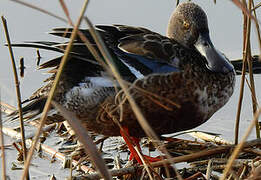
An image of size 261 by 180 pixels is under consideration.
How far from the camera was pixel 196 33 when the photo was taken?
3.72m

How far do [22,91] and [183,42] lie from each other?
4.50ft

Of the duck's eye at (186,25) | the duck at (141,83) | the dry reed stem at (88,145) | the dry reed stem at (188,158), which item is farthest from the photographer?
the duck's eye at (186,25)

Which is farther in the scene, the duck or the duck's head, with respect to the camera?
the duck's head

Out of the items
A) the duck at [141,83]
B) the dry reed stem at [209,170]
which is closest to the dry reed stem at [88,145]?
the dry reed stem at [209,170]

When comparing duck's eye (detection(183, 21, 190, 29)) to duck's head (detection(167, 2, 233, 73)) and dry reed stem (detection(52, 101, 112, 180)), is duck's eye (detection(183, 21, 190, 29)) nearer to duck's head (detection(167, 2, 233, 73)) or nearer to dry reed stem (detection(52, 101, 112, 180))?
duck's head (detection(167, 2, 233, 73))

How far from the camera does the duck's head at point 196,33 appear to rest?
11.4ft

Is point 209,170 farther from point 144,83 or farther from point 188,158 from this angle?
point 144,83

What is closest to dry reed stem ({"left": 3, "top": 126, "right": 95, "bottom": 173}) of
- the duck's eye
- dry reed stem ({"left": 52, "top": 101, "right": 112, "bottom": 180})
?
the duck's eye

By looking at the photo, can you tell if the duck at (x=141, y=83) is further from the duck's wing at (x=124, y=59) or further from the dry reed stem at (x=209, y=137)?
the dry reed stem at (x=209, y=137)

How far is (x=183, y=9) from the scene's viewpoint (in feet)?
12.6

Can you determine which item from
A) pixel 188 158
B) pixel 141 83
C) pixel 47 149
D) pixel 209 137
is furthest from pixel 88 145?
pixel 209 137

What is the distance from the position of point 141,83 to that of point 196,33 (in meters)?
0.68

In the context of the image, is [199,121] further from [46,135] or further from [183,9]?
[46,135]

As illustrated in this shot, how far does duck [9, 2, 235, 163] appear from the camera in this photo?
3266 millimetres
